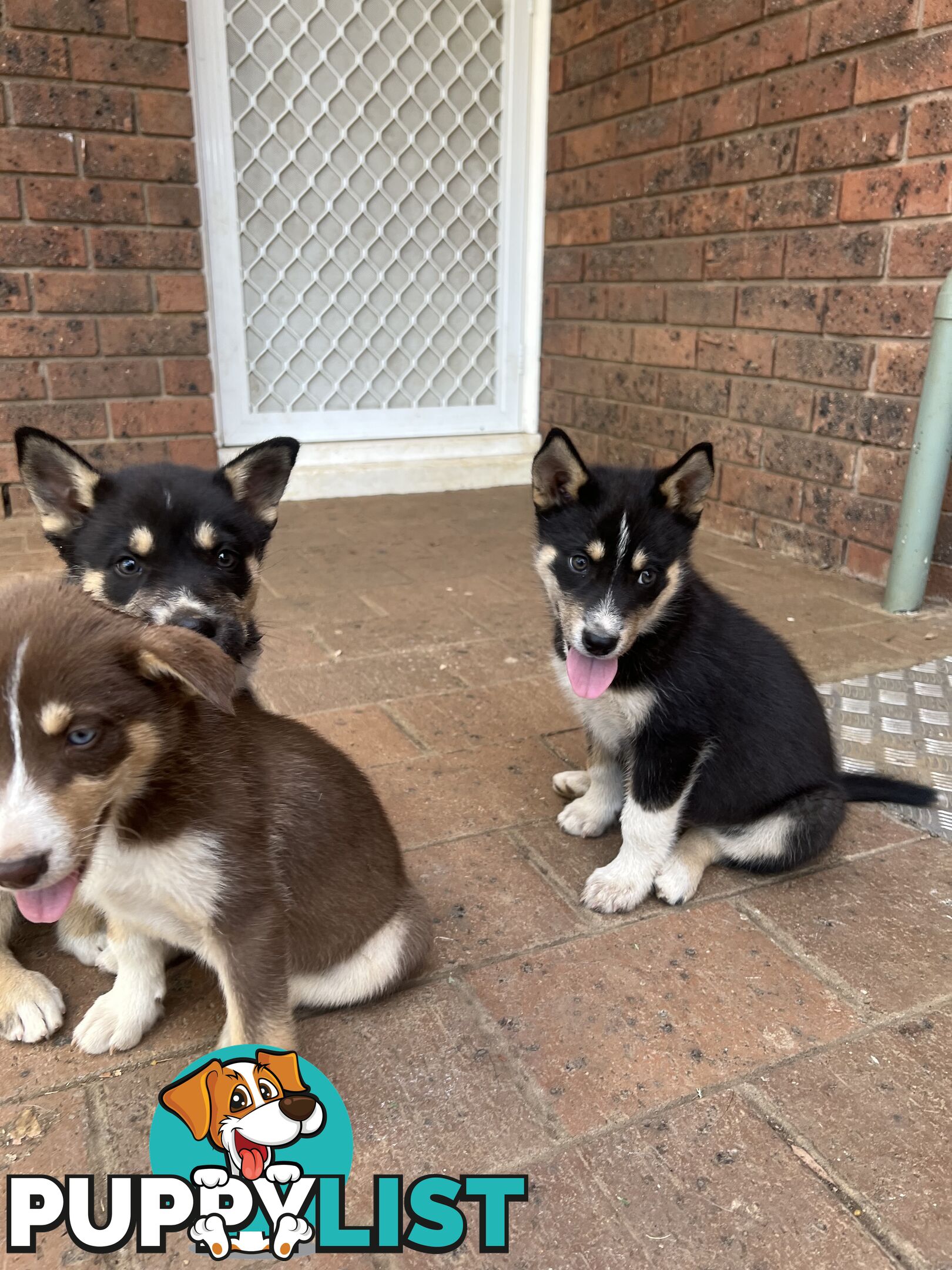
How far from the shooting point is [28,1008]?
2264 mm

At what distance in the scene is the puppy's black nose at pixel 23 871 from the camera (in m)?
1.54

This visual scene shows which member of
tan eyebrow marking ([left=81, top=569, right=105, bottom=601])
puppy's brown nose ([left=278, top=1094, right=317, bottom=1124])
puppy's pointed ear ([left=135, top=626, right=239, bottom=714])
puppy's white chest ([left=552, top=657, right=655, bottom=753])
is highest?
puppy's pointed ear ([left=135, top=626, right=239, bottom=714])

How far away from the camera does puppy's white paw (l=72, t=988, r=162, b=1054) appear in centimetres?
219

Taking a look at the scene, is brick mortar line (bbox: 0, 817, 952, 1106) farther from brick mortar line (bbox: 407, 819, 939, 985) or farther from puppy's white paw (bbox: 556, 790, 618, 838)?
puppy's white paw (bbox: 556, 790, 618, 838)

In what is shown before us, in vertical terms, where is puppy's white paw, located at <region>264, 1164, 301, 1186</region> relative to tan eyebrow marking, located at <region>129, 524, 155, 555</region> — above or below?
below

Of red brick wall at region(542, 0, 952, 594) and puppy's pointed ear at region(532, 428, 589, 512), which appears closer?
puppy's pointed ear at region(532, 428, 589, 512)

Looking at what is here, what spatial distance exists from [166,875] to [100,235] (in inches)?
235

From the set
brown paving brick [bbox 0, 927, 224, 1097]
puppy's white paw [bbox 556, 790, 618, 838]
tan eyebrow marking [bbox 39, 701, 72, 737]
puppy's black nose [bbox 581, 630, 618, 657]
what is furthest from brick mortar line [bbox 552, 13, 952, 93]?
brown paving brick [bbox 0, 927, 224, 1097]

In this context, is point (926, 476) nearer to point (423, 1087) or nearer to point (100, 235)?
point (423, 1087)

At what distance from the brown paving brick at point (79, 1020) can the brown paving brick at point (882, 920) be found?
1629mm

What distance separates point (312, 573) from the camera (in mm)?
5953

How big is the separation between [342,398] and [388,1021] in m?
6.56

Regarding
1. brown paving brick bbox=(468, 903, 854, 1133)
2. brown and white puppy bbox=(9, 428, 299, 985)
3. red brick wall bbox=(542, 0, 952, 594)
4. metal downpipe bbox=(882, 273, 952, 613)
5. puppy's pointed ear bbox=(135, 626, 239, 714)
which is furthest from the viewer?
red brick wall bbox=(542, 0, 952, 594)

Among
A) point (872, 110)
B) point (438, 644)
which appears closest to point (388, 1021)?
point (438, 644)
